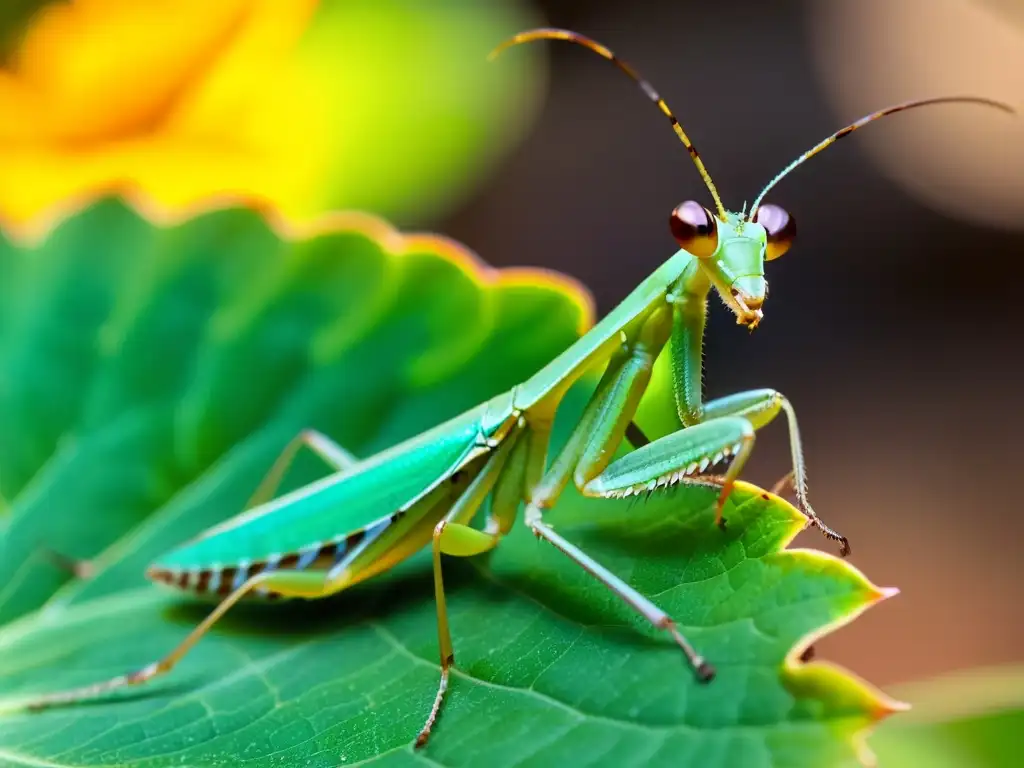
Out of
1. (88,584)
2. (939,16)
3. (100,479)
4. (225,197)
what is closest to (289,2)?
(225,197)

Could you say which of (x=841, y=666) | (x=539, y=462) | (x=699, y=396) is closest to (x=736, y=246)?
(x=699, y=396)

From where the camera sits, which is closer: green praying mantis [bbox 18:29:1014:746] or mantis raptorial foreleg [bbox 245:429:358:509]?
green praying mantis [bbox 18:29:1014:746]

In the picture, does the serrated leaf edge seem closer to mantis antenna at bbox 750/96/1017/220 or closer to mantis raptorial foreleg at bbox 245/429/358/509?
mantis antenna at bbox 750/96/1017/220

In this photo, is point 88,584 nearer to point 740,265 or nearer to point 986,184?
point 740,265

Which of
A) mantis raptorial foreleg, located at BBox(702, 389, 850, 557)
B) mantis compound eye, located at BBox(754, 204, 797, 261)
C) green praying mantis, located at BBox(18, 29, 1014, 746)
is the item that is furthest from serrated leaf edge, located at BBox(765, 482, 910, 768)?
mantis compound eye, located at BBox(754, 204, 797, 261)

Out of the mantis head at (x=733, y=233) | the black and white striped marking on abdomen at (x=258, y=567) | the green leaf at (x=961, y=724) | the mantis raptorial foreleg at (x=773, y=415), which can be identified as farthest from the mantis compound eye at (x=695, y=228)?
the green leaf at (x=961, y=724)

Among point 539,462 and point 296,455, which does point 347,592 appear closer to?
point 296,455
